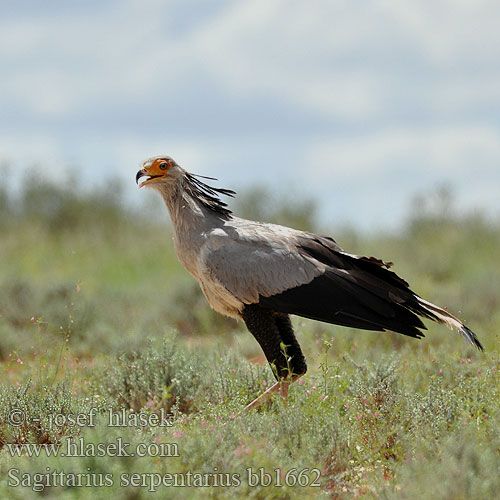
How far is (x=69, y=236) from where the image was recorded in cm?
2148

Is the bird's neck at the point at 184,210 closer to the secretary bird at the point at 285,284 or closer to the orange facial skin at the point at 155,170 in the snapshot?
the secretary bird at the point at 285,284

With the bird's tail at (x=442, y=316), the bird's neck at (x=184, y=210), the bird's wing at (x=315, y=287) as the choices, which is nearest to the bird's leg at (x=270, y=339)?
the bird's wing at (x=315, y=287)

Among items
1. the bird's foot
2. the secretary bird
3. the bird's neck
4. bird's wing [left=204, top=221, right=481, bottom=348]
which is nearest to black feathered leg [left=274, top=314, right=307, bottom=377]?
the secretary bird

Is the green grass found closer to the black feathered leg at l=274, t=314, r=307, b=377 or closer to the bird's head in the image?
the black feathered leg at l=274, t=314, r=307, b=377

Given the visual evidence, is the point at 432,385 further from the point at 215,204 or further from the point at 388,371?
the point at 215,204

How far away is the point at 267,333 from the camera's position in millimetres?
5473

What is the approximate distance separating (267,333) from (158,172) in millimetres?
1697

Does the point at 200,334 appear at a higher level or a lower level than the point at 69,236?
lower

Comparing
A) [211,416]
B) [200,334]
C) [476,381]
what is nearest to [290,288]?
[211,416]

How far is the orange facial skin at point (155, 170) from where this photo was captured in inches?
232

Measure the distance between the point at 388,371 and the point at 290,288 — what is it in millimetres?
1236

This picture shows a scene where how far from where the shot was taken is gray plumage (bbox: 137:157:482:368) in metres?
5.34

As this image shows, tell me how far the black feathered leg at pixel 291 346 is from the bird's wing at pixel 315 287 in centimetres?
39

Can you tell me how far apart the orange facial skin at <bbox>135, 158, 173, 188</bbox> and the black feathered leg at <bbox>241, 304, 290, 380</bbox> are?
4.63 ft
